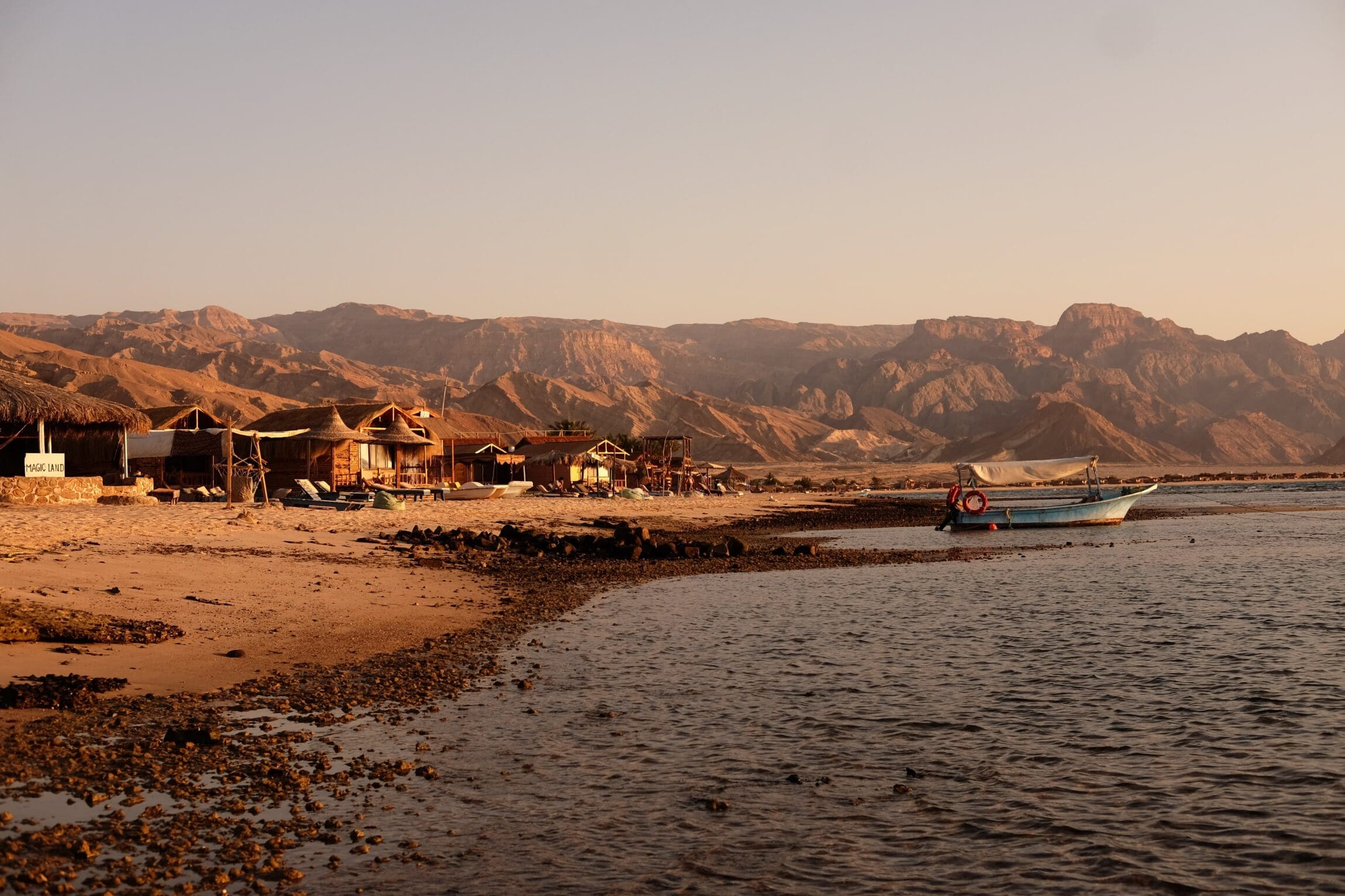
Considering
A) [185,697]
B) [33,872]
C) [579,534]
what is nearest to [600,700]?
[185,697]

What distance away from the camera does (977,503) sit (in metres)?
50.8

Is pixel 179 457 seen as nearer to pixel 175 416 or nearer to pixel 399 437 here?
pixel 175 416

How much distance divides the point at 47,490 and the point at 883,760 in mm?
32382

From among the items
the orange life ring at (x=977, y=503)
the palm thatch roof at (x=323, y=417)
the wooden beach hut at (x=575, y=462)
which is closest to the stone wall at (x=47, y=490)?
the palm thatch roof at (x=323, y=417)

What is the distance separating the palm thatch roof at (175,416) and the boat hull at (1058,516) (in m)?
40.3

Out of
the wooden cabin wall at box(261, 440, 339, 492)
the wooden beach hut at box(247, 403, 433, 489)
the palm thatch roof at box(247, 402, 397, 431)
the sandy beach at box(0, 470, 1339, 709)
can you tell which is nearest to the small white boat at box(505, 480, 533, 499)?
the wooden beach hut at box(247, 403, 433, 489)

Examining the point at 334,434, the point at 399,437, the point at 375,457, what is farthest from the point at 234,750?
the point at 375,457

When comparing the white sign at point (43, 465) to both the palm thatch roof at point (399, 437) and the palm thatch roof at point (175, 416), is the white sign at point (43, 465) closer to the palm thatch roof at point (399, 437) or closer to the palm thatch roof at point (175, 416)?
the palm thatch roof at point (399, 437)

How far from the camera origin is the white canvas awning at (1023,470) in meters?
51.0

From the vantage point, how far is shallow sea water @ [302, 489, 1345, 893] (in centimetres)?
755

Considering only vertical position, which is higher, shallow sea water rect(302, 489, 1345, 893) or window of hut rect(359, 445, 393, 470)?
window of hut rect(359, 445, 393, 470)

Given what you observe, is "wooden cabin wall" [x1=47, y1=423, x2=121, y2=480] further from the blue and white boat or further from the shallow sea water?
the blue and white boat

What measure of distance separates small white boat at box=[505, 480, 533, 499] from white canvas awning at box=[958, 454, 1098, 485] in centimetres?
2432

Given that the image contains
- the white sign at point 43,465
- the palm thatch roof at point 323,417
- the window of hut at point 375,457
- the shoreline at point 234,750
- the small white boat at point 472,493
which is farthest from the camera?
the palm thatch roof at point 323,417
